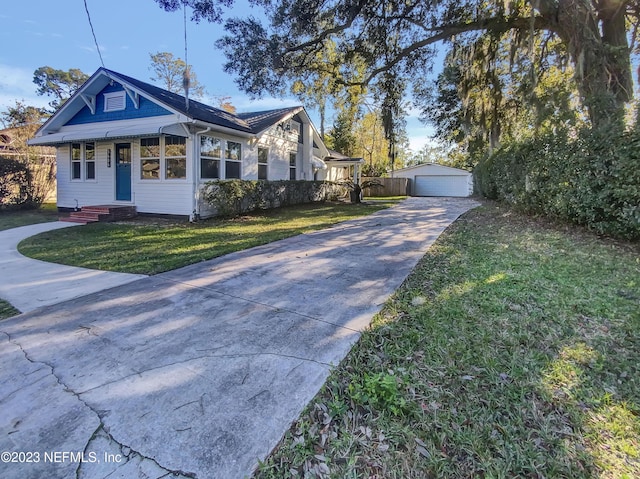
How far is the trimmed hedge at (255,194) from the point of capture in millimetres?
11109

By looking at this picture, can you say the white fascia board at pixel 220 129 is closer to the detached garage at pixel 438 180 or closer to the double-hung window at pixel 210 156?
the double-hung window at pixel 210 156

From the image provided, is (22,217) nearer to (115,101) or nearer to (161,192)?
(161,192)

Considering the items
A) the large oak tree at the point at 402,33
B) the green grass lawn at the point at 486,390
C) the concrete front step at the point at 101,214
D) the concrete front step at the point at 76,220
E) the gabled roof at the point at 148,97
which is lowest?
the green grass lawn at the point at 486,390

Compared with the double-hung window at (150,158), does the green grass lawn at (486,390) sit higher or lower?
lower

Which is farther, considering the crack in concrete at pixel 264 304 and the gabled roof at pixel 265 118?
the gabled roof at pixel 265 118

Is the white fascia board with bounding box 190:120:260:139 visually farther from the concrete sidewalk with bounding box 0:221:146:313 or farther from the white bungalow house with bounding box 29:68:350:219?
the concrete sidewalk with bounding box 0:221:146:313

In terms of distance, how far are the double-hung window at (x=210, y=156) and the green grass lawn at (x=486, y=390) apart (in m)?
9.32

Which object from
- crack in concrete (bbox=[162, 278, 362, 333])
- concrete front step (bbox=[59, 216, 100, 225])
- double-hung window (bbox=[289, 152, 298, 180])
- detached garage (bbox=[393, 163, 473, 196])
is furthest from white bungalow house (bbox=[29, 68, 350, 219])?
detached garage (bbox=[393, 163, 473, 196])

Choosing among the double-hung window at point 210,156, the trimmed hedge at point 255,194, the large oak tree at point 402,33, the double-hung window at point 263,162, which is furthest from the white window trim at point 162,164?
the double-hung window at point 263,162

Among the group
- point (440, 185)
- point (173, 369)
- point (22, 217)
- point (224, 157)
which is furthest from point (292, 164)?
point (440, 185)

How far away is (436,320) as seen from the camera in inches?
137

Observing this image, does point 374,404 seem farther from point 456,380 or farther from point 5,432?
point 5,432

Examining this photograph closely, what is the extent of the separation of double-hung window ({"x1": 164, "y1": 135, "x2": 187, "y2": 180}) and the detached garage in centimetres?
2240

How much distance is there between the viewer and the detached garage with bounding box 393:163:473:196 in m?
29.5
